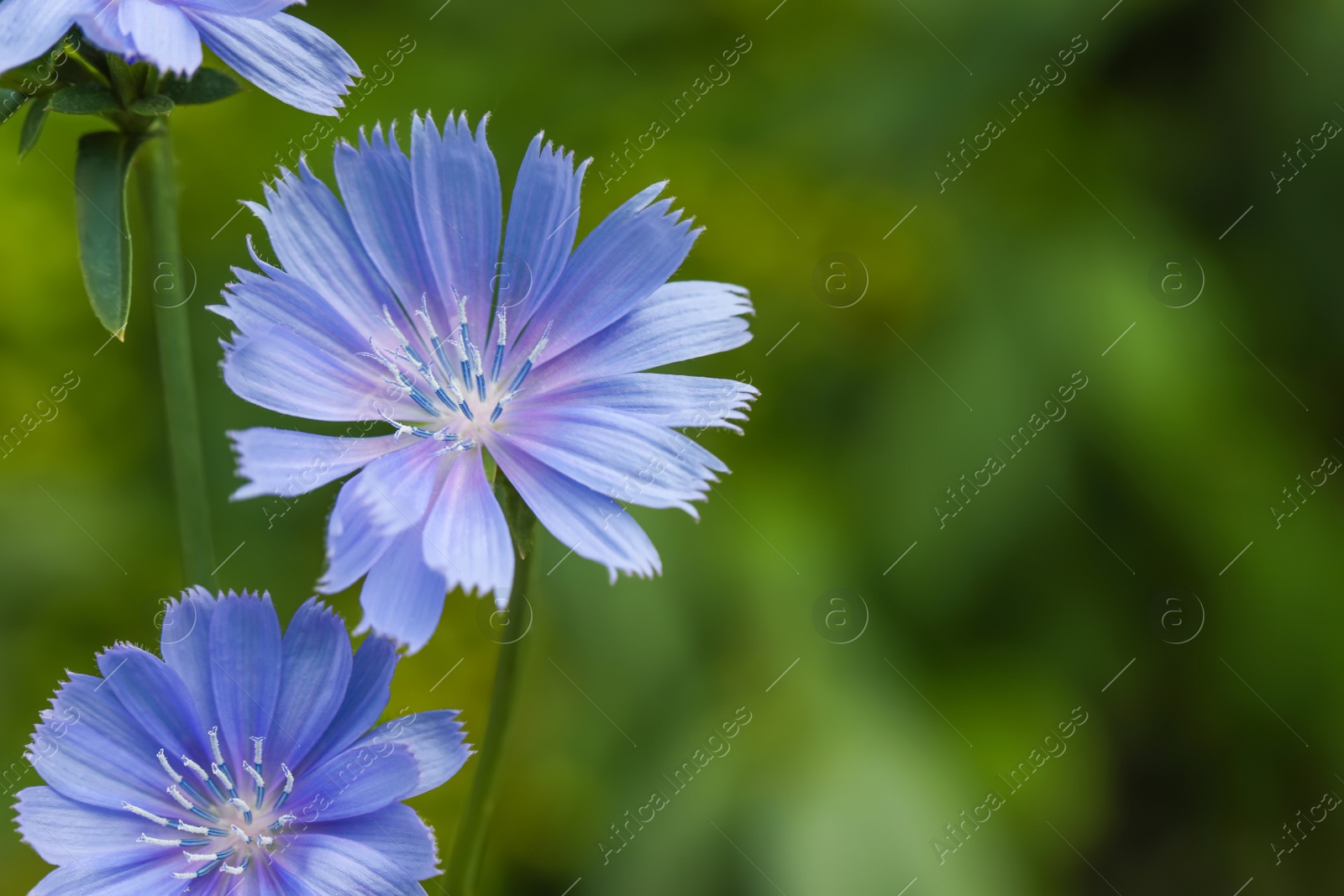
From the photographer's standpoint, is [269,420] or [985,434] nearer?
[269,420]

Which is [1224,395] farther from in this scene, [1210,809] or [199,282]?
[199,282]

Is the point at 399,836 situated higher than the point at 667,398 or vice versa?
the point at 667,398

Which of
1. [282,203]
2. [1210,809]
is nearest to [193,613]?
[282,203]

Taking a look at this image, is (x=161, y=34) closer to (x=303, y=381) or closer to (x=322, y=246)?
(x=322, y=246)

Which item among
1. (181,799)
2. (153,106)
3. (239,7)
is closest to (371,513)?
(181,799)

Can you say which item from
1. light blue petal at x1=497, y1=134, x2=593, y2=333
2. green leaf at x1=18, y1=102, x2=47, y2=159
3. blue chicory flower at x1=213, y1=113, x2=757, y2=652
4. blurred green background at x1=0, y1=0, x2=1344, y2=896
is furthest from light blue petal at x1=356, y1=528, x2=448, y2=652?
blurred green background at x1=0, y1=0, x2=1344, y2=896

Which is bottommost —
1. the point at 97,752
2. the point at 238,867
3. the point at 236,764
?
the point at 238,867
